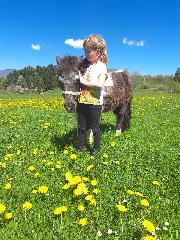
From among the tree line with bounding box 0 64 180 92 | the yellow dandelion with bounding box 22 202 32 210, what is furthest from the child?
the tree line with bounding box 0 64 180 92

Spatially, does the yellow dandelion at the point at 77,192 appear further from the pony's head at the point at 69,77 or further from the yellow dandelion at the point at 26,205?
the pony's head at the point at 69,77

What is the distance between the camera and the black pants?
354 inches

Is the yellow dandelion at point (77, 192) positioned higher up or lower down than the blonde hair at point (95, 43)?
lower down

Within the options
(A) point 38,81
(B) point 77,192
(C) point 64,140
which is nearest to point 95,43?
(C) point 64,140

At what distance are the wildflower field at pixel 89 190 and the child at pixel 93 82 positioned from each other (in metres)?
0.84

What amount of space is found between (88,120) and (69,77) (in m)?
1.43

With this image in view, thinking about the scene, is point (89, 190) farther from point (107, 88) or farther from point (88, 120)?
point (107, 88)

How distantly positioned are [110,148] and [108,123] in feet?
17.4

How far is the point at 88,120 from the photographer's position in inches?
375

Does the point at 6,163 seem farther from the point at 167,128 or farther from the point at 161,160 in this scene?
the point at 167,128

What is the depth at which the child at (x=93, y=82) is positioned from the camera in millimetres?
8570

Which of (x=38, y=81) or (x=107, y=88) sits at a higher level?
(x=107, y=88)

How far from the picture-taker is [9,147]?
30.4ft

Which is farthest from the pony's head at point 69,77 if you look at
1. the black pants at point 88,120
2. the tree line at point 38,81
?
the tree line at point 38,81
